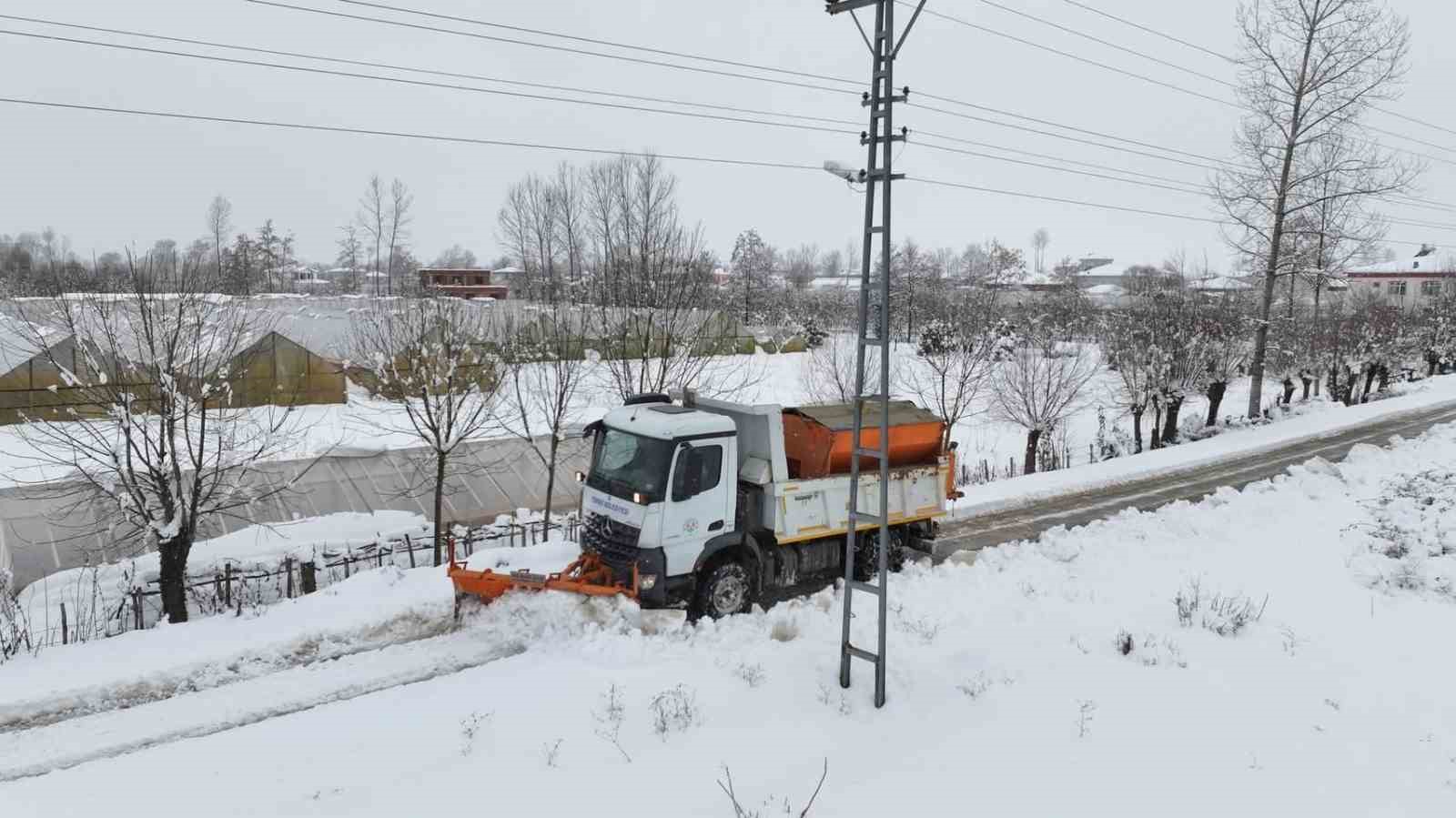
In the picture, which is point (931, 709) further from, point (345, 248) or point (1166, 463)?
point (345, 248)

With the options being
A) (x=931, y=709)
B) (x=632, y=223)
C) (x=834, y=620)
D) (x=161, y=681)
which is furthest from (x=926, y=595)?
(x=632, y=223)

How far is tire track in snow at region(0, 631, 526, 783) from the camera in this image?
801 centimetres

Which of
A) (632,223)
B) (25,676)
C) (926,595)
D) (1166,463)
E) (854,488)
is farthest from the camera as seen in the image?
(1166,463)

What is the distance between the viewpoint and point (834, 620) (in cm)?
1058

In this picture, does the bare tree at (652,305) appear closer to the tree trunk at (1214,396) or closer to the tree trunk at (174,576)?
the tree trunk at (174,576)

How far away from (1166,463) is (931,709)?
19.5 m

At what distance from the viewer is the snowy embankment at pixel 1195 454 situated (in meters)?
20.0

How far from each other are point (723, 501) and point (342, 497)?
12.1 m

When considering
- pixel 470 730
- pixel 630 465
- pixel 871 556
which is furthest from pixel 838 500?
pixel 470 730

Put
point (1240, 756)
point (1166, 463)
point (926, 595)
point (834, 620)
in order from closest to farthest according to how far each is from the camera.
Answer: point (1240, 756) → point (834, 620) → point (926, 595) → point (1166, 463)

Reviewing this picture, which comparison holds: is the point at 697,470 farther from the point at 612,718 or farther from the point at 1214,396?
the point at 1214,396

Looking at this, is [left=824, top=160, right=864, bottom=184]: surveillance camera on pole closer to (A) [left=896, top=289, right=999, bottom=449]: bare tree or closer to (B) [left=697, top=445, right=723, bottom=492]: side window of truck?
(B) [left=697, top=445, right=723, bottom=492]: side window of truck

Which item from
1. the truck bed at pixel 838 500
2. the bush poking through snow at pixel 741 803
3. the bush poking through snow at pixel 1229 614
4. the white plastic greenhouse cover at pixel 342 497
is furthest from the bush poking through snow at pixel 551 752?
the white plastic greenhouse cover at pixel 342 497

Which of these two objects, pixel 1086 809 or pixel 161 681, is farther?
pixel 161 681
